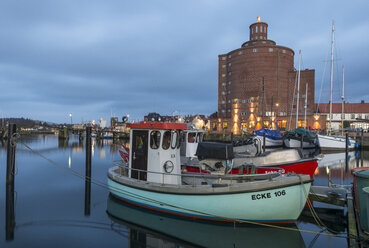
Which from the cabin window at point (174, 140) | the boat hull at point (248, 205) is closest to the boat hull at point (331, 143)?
the boat hull at point (248, 205)

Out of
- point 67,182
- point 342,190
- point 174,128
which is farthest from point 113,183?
point 342,190

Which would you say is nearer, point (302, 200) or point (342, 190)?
point (302, 200)

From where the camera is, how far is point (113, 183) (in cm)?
1089

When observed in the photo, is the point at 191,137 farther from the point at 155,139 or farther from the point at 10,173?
the point at 10,173

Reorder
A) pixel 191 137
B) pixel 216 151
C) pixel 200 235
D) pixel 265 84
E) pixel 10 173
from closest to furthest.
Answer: pixel 200 235 < pixel 216 151 < pixel 10 173 < pixel 191 137 < pixel 265 84

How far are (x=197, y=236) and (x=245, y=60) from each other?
71.9m

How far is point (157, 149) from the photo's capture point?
9672mm

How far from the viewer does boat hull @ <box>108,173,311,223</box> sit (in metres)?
7.50

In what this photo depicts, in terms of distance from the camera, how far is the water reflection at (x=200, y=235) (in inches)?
294

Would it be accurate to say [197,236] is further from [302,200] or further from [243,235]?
[302,200]

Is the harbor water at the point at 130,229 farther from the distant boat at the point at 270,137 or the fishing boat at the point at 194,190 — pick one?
the distant boat at the point at 270,137

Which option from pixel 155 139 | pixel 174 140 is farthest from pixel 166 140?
pixel 155 139

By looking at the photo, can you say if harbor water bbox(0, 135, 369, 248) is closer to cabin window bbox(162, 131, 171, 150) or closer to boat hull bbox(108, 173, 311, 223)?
boat hull bbox(108, 173, 311, 223)

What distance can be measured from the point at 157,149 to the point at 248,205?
14.0ft
